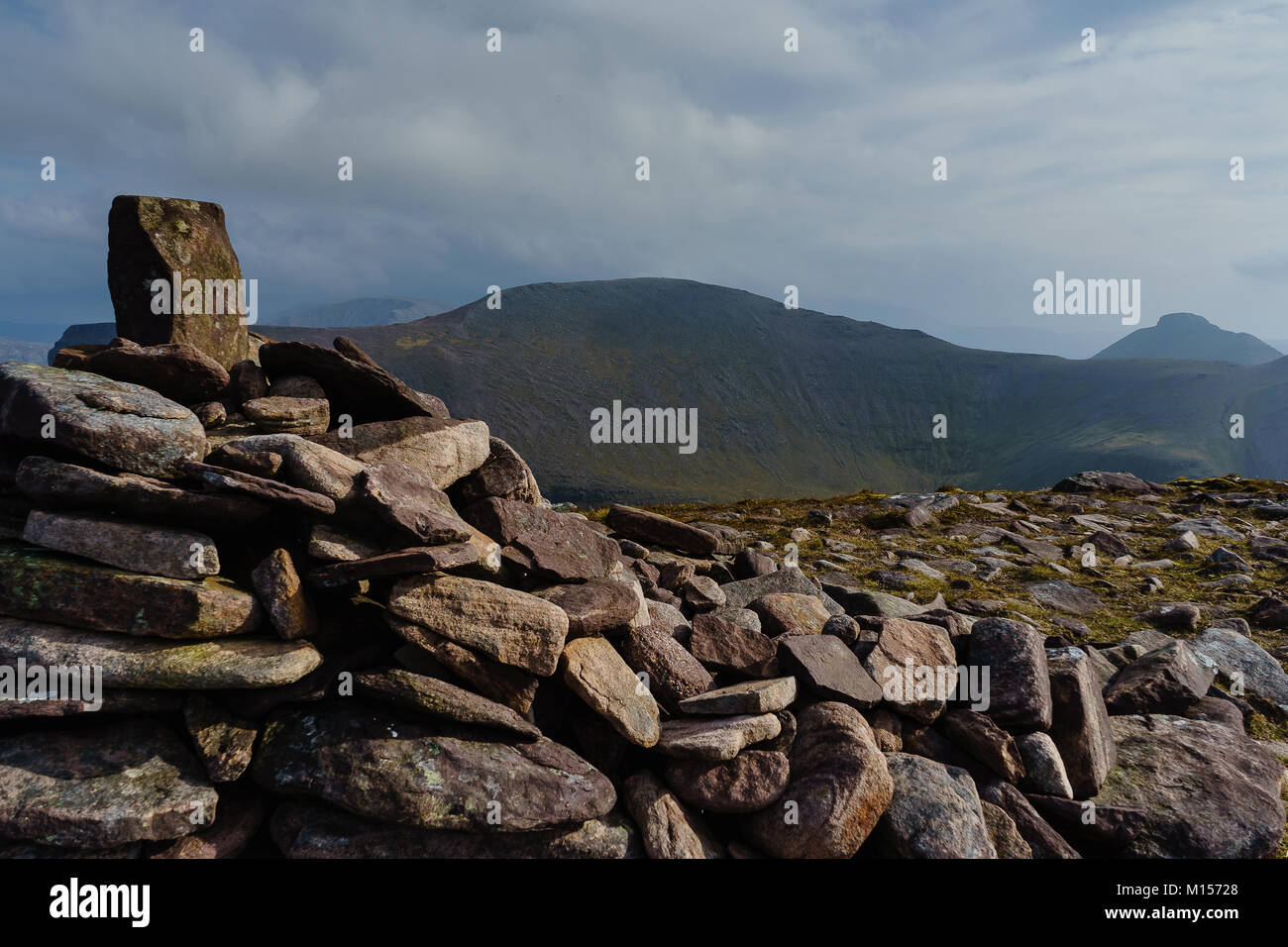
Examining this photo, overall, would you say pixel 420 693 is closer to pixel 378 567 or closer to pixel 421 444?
pixel 378 567

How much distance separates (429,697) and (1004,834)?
8.67m

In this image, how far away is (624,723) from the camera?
10.5 meters

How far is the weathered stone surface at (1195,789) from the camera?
11.0m

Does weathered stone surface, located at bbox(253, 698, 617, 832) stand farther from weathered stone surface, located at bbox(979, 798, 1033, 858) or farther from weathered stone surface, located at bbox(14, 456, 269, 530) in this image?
weathered stone surface, located at bbox(979, 798, 1033, 858)

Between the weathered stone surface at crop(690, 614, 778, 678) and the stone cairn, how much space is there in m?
0.05

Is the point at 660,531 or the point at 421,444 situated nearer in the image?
the point at 421,444

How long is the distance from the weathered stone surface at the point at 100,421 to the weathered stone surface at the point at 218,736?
11.5ft

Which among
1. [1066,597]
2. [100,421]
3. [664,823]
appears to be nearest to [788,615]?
[664,823]

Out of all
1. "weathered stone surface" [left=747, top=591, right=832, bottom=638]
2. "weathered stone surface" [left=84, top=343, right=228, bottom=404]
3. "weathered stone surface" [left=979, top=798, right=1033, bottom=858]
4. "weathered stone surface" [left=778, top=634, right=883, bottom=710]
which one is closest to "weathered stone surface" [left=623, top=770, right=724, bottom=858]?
"weathered stone surface" [left=778, top=634, right=883, bottom=710]

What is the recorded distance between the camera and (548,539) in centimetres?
1335

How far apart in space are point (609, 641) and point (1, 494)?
9.71 meters

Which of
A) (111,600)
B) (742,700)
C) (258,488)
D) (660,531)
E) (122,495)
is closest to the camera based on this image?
(111,600)

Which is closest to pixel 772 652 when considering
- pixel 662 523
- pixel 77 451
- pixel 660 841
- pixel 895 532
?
pixel 660 841

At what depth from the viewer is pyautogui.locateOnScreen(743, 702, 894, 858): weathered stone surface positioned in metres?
10.1
